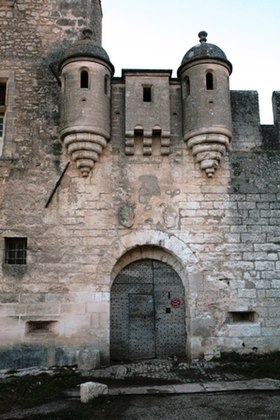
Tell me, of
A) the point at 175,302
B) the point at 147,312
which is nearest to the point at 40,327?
the point at 147,312

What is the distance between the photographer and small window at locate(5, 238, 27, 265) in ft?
26.8

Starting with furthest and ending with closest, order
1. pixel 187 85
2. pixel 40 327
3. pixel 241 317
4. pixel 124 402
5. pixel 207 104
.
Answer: pixel 187 85, pixel 207 104, pixel 241 317, pixel 40 327, pixel 124 402

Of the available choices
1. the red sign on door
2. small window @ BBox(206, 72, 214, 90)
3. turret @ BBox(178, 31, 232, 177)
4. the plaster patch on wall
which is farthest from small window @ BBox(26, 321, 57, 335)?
small window @ BBox(206, 72, 214, 90)

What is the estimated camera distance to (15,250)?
8203mm

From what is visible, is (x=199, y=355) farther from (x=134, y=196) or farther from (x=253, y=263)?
(x=134, y=196)

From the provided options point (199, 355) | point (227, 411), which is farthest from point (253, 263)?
point (227, 411)

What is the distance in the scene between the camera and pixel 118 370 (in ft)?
22.9

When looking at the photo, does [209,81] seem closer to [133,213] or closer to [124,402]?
[133,213]

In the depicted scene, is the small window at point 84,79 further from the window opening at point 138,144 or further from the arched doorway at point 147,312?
the arched doorway at point 147,312

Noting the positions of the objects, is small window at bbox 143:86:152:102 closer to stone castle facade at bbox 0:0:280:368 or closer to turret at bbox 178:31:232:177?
stone castle facade at bbox 0:0:280:368

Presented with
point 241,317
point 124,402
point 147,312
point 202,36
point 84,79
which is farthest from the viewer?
point 202,36

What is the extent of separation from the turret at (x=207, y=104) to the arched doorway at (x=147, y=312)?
2.26 m

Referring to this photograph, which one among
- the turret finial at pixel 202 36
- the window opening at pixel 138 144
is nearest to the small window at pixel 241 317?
the window opening at pixel 138 144

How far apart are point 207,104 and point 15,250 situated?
4626mm
